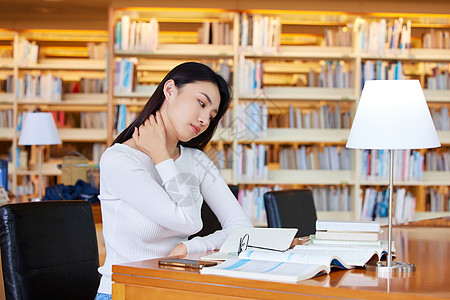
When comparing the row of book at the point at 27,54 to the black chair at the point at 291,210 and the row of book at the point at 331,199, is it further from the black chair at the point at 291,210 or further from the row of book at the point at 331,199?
the black chair at the point at 291,210

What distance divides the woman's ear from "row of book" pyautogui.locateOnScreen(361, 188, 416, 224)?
338 cm

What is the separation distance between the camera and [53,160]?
20.8 ft

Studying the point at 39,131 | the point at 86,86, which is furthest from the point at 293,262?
the point at 86,86

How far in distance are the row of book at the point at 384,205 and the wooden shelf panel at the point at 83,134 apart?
2637mm

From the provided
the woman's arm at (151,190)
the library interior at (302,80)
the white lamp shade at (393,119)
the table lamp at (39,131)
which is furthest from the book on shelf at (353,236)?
the library interior at (302,80)

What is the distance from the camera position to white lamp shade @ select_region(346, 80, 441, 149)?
1508 millimetres

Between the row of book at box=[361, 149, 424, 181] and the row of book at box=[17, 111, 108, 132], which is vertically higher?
the row of book at box=[17, 111, 108, 132]

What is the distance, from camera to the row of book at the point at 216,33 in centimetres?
507

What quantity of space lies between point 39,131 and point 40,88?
2166 mm

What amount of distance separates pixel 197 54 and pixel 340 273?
3.78 metres

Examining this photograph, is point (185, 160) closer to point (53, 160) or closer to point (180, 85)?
point (180, 85)

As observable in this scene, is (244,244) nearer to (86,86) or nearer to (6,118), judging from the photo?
(86,86)

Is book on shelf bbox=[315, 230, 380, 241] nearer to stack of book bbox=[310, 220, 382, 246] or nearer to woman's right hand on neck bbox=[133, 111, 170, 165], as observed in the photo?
stack of book bbox=[310, 220, 382, 246]

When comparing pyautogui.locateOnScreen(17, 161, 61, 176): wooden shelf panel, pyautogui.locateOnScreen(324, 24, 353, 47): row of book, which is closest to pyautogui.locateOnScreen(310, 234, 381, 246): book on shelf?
pyautogui.locateOnScreen(324, 24, 353, 47): row of book
